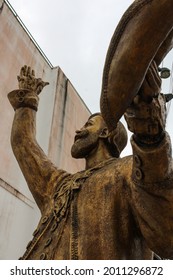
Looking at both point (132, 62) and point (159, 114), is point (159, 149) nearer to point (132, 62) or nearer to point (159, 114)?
point (159, 114)

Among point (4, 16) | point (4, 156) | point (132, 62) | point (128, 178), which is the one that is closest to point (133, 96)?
point (132, 62)

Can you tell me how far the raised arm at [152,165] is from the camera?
92 cm

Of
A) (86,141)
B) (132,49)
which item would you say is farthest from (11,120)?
(132,49)

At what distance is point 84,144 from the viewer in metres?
1.61

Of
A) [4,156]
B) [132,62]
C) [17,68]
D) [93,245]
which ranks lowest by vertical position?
[93,245]

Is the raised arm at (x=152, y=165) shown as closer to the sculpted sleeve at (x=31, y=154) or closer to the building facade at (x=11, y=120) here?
the sculpted sleeve at (x=31, y=154)

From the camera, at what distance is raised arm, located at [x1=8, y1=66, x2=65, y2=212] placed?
163 cm

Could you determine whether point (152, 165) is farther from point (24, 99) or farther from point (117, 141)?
point (24, 99)

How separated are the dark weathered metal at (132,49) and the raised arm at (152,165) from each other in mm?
55

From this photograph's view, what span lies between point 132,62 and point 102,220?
1.97 feet

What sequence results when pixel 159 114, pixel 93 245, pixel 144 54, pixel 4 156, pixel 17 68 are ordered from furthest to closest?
pixel 17 68
pixel 4 156
pixel 93 245
pixel 159 114
pixel 144 54

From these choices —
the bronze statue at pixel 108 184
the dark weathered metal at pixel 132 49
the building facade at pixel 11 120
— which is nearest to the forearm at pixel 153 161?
the bronze statue at pixel 108 184

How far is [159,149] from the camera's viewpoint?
96 cm

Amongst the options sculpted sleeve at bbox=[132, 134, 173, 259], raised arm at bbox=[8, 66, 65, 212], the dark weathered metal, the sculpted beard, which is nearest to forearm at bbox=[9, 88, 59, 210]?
raised arm at bbox=[8, 66, 65, 212]
